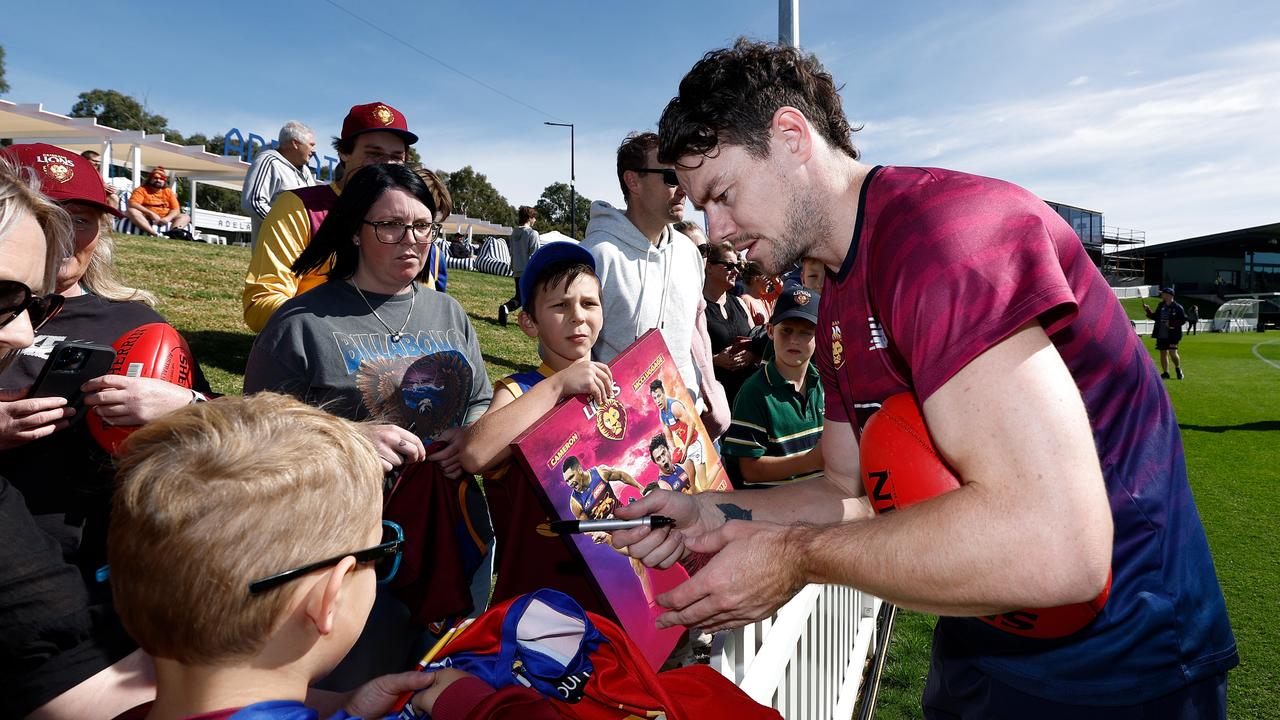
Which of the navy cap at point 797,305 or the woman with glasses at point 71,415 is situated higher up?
the navy cap at point 797,305

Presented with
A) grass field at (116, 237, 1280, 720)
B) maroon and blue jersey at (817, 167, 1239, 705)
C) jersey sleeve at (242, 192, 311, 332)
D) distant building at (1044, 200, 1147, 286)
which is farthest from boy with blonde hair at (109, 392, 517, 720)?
distant building at (1044, 200, 1147, 286)

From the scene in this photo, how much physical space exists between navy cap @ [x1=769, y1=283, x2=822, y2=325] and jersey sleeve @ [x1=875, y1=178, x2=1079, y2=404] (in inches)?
118

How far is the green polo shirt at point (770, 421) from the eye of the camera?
4.55 meters

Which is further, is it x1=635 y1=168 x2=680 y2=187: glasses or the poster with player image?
x1=635 y1=168 x2=680 y2=187: glasses

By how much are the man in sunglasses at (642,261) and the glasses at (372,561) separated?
8.68 feet

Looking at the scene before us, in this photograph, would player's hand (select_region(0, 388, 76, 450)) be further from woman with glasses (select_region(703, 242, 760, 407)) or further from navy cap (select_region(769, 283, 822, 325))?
woman with glasses (select_region(703, 242, 760, 407))

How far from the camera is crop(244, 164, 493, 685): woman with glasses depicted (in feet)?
9.27

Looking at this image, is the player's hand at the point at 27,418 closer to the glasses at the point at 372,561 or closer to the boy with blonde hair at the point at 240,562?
the boy with blonde hair at the point at 240,562

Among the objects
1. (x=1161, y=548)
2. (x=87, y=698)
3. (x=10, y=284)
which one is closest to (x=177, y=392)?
(x=10, y=284)

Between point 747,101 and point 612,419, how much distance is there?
4.35 ft

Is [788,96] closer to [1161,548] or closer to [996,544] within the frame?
[996,544]

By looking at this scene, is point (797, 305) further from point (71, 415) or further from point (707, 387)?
point (71, 415)

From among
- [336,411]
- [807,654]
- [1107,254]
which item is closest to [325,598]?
[336,411]

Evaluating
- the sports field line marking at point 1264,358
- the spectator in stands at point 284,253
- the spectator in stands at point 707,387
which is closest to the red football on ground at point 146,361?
the spectator in stands at point 284,253
